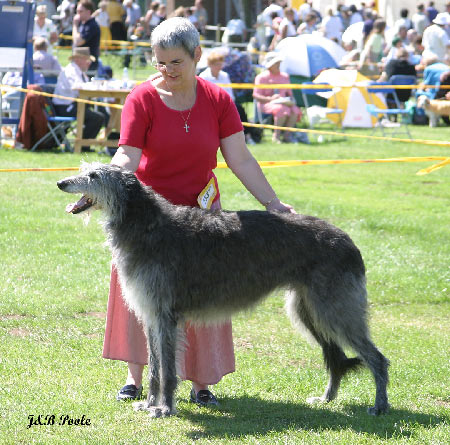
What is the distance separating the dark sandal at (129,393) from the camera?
492cm

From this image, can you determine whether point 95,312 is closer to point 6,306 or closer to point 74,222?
point 6,306

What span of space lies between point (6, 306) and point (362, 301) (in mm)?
3260

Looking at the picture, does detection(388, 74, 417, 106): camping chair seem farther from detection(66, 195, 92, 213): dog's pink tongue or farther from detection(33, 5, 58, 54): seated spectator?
detection(66, 195, 92, 213): dog's pink tongue

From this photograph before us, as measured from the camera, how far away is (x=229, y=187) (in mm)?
11930

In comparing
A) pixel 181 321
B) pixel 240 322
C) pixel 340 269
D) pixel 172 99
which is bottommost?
pixel 240 322

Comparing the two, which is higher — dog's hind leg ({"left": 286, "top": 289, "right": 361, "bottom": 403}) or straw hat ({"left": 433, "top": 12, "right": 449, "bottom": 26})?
straw hat ({"left": 433, "top": 12, "right": 449, "bottom": 26})

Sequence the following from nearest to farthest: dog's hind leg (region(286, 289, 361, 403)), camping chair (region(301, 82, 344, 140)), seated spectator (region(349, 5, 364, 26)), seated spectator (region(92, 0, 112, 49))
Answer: dog's hind leg (region(286, 289, 361, 403)), camping chair (region(301, 82, 344, 140)), seated spectator (region(349, 5, 364, 26)), seated spectator (region(92, 0, 112, 49))

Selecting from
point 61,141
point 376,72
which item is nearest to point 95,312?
point 61,141

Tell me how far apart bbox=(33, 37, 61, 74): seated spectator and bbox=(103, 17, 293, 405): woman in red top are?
11764 millimetres

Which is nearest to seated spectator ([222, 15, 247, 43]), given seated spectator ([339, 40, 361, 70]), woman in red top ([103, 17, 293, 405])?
seated spectator ([339, 40, 361, 70])

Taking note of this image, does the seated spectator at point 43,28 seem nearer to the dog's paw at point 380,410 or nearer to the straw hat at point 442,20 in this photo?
the straw hat at point 442,20

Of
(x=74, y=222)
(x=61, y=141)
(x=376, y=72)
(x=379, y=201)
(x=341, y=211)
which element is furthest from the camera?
(x=376, y=72)

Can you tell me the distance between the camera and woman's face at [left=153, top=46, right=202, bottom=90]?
14.5 feet

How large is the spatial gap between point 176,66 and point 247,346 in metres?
2.43
